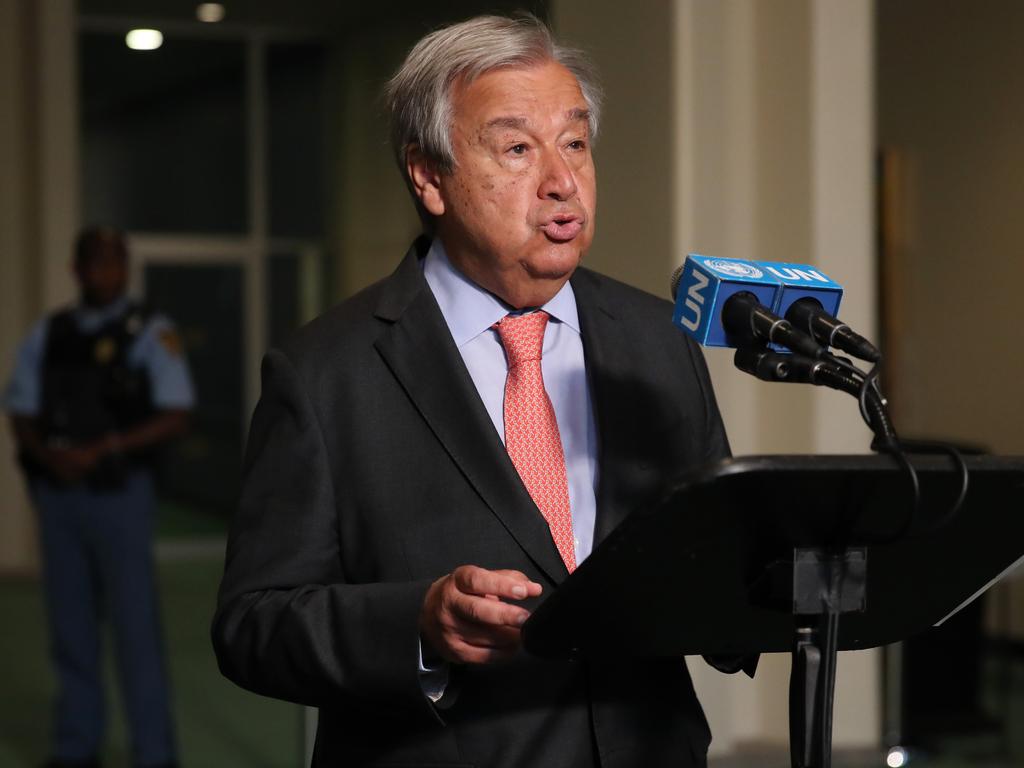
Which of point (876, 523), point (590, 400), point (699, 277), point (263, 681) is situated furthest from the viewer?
point (590, 400)

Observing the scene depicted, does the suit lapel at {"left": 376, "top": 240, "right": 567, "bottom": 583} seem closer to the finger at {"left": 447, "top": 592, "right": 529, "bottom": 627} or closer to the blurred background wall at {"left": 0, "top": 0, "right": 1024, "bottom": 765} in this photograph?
the finger at {"left": 447, "top": 592, "right": 529, "bottom": 627}

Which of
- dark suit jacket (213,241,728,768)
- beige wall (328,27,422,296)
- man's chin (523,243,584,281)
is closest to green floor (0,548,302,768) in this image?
dark suit jacket (213,241,728,768)

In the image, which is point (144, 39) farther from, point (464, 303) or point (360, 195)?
point (464, 303)

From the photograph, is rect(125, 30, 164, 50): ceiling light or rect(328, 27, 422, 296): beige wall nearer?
rect(125, 30, 164, 50): ceiling light

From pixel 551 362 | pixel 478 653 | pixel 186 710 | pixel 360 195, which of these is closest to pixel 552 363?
pixel 551 362

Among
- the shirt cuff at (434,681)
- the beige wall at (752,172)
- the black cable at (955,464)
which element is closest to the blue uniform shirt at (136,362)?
the beige wall at (752,172)

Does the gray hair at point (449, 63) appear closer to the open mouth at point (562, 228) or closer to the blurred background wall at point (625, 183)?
the open mouth at point (562, 228)

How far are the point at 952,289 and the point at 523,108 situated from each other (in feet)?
21.7

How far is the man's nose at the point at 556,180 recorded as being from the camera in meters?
1.69

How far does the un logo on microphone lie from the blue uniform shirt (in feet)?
12.8

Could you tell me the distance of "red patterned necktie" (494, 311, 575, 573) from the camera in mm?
1689

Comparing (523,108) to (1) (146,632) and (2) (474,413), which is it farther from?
(1) (146,632)

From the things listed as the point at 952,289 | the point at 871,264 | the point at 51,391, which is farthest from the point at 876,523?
the point at 952,289

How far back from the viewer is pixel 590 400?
5.92ft
